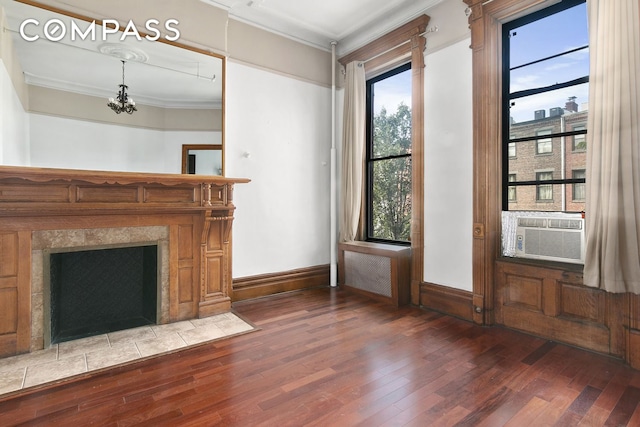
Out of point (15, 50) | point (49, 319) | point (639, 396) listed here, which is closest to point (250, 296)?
point (49, 319)

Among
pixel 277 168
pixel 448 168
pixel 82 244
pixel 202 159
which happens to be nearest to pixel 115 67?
pixel 202 159

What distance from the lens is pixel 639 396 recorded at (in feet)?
6.46

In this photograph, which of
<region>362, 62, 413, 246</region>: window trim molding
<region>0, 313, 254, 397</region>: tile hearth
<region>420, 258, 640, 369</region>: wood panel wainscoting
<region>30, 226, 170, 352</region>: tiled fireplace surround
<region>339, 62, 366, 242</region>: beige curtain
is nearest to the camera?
<region>0, 313, 254, 397</region>: tile hearth

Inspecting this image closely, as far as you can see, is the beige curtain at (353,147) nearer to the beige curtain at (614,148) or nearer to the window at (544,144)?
the window at (544,144)

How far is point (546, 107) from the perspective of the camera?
9.58ft

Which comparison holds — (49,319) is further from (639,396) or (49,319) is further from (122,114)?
(639,396)

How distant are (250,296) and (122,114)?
2.27 meters

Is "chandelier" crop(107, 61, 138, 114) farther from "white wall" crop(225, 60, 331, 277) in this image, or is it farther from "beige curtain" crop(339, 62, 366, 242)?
"beige curtain" crop(339, 62, 366, 242)

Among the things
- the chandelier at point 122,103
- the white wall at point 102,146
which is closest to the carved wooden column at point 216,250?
the white wall at point 102,146

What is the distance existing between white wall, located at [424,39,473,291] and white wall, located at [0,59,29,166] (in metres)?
3.58

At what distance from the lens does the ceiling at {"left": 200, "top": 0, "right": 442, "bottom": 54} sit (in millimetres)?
3648

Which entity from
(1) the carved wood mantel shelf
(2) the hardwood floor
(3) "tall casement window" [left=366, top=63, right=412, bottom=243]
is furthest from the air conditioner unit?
(1) the carved wood mantel shelf

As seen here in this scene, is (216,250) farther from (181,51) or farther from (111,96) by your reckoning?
(181,51)

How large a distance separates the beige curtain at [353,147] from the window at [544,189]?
1.93 metres
